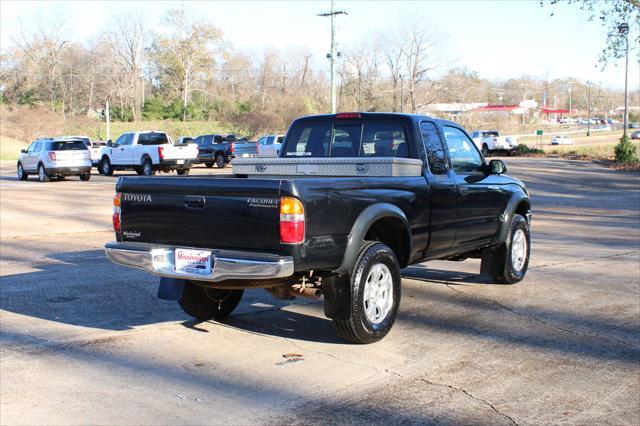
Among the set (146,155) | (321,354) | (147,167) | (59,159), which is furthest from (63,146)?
(321,354)

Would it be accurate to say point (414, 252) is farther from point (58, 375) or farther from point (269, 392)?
point (58, 375)

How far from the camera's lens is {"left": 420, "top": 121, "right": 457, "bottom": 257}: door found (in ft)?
24.0

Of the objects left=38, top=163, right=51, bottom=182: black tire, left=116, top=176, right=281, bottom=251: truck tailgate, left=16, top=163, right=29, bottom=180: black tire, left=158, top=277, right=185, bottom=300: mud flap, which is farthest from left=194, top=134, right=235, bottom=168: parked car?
left=116, top=176, right=281, bottom=251: truck tailgate

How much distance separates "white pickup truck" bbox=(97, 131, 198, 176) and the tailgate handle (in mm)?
27096

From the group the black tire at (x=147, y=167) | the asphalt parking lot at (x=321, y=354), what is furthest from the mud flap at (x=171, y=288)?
the black tire at (x=147, y=167)

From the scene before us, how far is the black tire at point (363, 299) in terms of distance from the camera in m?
6.01

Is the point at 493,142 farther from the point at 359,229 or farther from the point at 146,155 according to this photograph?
the point at 359,229

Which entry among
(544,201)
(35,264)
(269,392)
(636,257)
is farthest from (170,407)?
(544,201)

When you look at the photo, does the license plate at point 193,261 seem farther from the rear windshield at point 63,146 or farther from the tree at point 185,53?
the tree at point 185,53

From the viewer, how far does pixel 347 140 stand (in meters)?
7.75

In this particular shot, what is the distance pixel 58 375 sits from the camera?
5.48 m

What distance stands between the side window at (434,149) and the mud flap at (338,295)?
1.98m

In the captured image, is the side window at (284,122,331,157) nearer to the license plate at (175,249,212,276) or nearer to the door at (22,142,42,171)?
the license plate at (175,249,212,276)

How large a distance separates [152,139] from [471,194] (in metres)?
28.2
